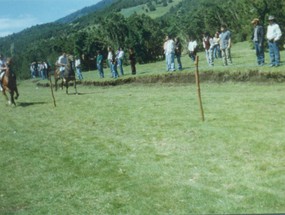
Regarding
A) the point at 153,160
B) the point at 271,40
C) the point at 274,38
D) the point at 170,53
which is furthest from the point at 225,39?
the point at 153,160

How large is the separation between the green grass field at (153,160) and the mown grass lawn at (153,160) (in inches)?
0.9

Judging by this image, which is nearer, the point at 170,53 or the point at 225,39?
the point at 225,39

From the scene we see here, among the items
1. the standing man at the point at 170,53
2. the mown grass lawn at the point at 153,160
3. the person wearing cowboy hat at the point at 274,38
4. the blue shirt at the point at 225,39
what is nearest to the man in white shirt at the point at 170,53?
the standing man at the point at 170,53

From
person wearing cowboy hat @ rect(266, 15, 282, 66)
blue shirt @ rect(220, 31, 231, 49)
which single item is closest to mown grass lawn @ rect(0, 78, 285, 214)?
person wearing cowboy hat @ rect(266, 15, 282, 66)

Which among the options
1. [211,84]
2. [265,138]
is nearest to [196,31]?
[211,84]

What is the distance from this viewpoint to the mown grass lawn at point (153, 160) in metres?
9.77

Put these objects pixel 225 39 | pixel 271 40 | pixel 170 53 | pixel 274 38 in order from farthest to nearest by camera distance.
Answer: pixel 170 53
pixel 225 39
pixel 271 40
pixel 274 38

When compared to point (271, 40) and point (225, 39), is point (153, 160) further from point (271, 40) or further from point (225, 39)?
point (225, 39)

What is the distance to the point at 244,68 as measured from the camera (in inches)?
1016

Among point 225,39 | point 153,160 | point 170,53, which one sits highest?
point 225,39

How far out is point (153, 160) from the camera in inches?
482

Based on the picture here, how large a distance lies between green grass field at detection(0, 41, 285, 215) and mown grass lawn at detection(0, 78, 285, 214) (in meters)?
0.02

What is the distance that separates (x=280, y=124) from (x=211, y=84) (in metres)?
13.5

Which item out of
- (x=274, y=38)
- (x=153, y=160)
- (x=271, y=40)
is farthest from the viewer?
(x=271, y=40)
